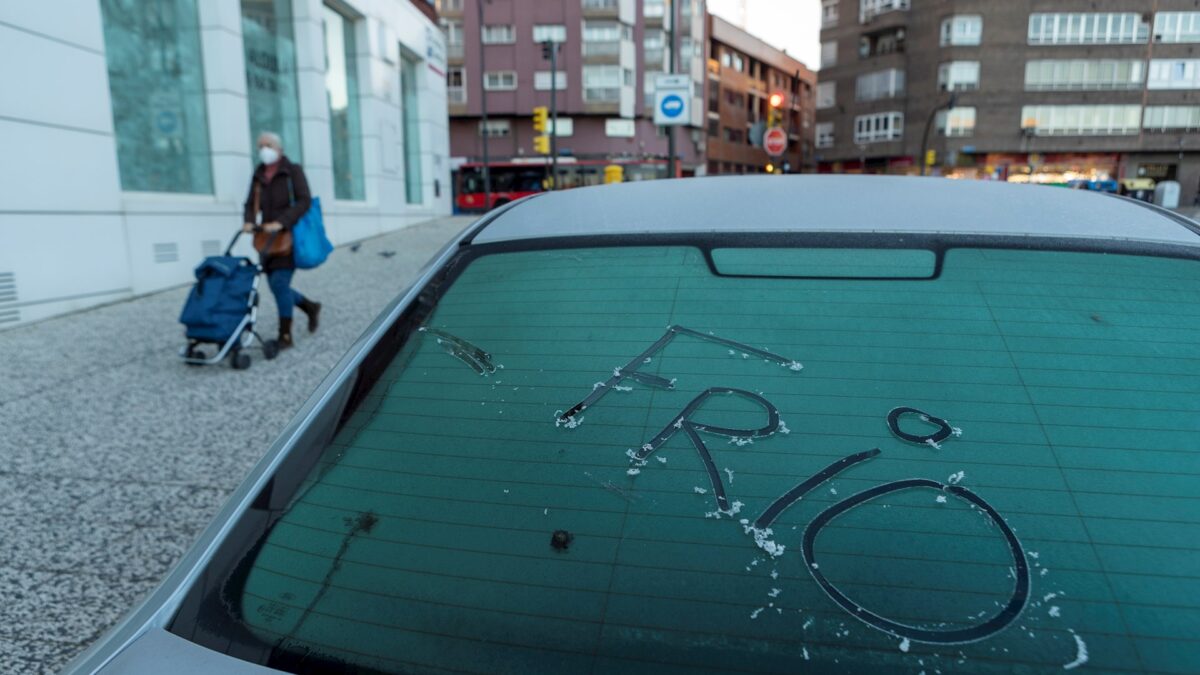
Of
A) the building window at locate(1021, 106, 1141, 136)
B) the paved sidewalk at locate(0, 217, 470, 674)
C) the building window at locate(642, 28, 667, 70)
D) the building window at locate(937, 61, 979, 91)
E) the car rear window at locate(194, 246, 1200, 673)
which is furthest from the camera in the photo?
the building window at locate(642, 28, 667, 70)

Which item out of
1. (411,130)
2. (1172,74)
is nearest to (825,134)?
(1172,74)

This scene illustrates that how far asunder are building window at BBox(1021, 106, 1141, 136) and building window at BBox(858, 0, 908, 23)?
11.5 metres

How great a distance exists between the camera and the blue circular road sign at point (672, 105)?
18.0m

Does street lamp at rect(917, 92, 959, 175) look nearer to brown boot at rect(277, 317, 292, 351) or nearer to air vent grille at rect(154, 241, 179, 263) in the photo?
air vent grille at rect(154, 241, 179, 263)

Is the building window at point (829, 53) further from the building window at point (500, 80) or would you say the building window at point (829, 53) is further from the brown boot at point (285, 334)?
the brown boot at point (285, 334)

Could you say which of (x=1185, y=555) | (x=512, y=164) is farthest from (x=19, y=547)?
(x=512, y=164)

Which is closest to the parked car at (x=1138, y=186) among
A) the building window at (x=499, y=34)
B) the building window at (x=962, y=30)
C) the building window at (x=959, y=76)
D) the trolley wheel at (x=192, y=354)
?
the building window at (x=959, y=76)

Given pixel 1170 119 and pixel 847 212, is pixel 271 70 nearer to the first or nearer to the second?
pixel 847 212

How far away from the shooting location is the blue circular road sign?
18.0m

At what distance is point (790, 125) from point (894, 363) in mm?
83213

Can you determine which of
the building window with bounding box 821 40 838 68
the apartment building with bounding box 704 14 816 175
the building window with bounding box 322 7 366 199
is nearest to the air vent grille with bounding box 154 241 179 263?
the building window with bounding box 322 7 366 199

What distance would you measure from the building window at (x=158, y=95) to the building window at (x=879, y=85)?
180 feet

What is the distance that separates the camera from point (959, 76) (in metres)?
53.7

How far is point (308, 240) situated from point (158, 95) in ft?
18.0
